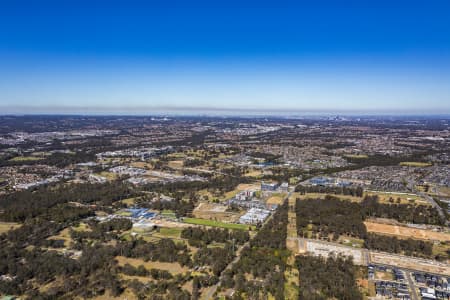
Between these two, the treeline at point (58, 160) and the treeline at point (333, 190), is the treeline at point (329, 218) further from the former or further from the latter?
the treeline at point (58, 160)

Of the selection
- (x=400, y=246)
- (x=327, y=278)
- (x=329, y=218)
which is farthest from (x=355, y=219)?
(x=327, y=278)

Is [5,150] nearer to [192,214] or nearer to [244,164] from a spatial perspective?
[244,164]

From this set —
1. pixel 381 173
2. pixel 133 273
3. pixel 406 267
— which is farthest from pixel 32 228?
pixel 381 173

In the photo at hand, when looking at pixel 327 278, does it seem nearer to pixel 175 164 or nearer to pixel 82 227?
pixel 82 227

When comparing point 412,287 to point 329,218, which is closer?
point 412,287

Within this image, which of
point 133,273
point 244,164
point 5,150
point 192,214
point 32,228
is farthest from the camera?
point 5,150
